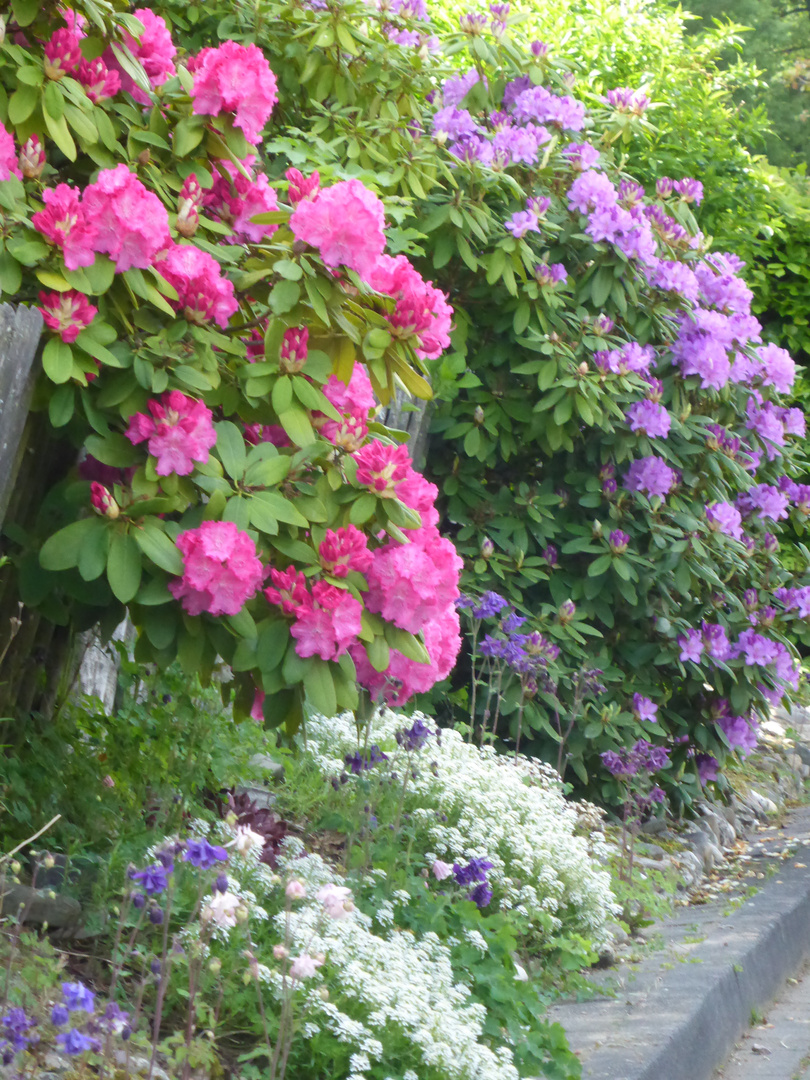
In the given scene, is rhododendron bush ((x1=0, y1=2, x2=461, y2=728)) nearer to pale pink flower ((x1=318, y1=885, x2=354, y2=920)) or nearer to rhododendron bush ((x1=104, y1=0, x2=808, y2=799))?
pale pink flower ((x1=318, y1=885, x2=354, y2=920))

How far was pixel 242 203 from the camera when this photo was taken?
8.61ft

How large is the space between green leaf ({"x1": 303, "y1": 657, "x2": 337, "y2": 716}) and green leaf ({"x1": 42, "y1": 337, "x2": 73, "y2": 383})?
27.3 inches

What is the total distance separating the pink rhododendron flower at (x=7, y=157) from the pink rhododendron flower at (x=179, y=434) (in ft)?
1.65

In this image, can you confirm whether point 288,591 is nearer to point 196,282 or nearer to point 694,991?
point 196,282

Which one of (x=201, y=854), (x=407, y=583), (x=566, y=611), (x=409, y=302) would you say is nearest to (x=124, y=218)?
(x=409, y=302)

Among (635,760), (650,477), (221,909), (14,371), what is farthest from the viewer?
(650,477)

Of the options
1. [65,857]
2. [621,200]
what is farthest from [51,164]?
[621,200]

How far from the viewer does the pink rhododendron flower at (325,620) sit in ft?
7.30

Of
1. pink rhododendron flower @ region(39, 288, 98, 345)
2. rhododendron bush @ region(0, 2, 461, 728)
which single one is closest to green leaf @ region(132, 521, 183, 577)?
rhododendron bush @ region(0, 2, 461, 728)

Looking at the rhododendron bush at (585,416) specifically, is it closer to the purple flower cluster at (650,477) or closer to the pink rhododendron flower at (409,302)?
the purple flower cluster at (650,477)

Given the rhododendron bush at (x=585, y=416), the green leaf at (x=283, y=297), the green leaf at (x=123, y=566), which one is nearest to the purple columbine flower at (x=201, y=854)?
the green leaf at (x=123, y=566)

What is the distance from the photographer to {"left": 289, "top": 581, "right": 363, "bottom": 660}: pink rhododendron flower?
222 centimetres

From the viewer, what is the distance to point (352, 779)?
11.8 feet

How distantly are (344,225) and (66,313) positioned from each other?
536 mm
